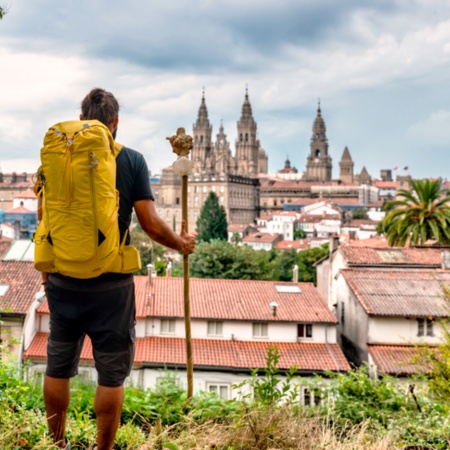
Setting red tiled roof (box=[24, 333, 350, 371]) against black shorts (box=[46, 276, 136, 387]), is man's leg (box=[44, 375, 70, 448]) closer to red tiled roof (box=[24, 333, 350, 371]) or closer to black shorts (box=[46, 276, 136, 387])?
black shorts (box=[46, 276, 136, 387])

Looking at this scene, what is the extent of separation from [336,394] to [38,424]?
3.69 metres

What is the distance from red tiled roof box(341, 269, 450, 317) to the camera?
68.7 ft

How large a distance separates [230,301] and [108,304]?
19124mm

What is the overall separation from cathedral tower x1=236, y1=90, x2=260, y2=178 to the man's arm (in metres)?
186

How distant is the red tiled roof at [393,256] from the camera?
91.6ft

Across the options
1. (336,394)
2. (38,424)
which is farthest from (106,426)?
(336,394)

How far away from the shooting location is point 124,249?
401 centimetres

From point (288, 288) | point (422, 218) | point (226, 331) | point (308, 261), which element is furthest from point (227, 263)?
point (226, 331)

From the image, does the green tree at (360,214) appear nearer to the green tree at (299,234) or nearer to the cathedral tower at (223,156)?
the green tree at (299,234)

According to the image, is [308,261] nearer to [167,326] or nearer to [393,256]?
[393,256]

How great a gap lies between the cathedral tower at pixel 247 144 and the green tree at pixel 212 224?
253 feet

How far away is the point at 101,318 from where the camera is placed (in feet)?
13.3

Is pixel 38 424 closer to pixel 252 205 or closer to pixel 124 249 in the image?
pixel 124 249

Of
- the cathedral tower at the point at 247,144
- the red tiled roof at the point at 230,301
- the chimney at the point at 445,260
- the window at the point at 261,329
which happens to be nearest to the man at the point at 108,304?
the red tiled roof at the point at 230,301
